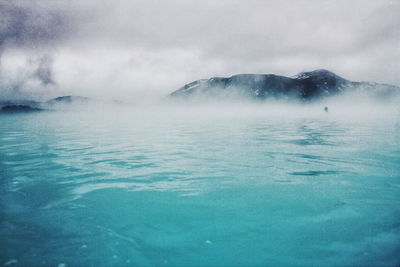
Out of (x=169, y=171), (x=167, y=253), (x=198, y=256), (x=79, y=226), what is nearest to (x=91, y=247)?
(x=79, y=226)

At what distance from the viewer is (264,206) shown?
515 centimetres

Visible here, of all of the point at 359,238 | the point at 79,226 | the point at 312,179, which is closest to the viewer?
the point at 359,238

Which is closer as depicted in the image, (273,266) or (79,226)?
(273,266)

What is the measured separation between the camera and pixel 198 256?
3.54 metres

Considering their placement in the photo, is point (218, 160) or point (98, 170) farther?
point (218, 160)

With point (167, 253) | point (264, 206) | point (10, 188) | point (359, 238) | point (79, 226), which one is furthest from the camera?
point (10, 188)

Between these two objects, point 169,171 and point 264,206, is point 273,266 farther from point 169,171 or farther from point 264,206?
point 169,171

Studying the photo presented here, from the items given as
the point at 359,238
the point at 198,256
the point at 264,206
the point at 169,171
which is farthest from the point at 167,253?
the point at 169,171

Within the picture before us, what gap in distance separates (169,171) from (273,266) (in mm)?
5154

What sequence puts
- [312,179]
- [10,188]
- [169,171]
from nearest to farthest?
[10,188], [312,179], [169,171]

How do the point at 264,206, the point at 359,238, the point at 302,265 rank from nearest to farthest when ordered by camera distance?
the point at 302,265 → the point at 359,238 → the point at 264,206

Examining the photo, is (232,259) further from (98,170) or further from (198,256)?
(98,170)

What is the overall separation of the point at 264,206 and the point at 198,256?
2.21 metres

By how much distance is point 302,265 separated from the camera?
3.33 meters
